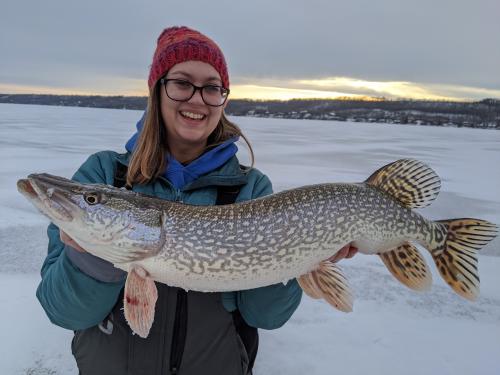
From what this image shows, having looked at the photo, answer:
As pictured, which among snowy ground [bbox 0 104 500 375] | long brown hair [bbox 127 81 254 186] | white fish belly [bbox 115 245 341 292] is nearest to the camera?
white fish belly [bbox 115 245 341 292]

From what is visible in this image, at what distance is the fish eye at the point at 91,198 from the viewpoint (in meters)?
1.59

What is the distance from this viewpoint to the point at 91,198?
1.60 metres

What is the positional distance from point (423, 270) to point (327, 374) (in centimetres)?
76

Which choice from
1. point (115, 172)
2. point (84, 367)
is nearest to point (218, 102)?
point (115, 172)

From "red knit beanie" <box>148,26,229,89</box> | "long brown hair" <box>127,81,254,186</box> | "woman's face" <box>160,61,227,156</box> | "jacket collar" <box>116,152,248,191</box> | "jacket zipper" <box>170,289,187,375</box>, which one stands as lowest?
"jacket zipper" <box>170,289,187,375</box>

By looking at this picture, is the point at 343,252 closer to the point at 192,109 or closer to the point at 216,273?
the point at 216,273

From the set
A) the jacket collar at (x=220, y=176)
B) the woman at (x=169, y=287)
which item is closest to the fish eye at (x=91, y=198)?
the woman at (x=169, y=287)

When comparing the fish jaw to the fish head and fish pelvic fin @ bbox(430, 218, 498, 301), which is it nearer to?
the fish head

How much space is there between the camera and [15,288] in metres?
2.73

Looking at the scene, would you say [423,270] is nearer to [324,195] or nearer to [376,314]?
[324,195]

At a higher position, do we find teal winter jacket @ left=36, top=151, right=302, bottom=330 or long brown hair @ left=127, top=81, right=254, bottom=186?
long brown hair @ left=127, top=81, right=254, bottom=186

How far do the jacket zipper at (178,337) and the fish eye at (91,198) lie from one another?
574 mm

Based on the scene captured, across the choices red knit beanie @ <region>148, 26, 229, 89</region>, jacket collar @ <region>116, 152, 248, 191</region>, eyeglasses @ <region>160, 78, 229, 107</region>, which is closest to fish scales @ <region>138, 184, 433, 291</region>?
jacket collar @ <region>116, 152, 248, 191</region>

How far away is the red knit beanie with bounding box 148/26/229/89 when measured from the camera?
199 centimetres
